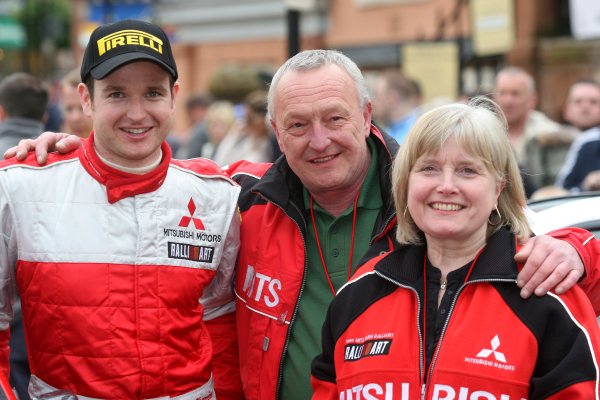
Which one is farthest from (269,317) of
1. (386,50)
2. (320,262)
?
(386,50)

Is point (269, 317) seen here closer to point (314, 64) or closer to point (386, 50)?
point (314, 64)

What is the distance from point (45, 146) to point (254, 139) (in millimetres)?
5913

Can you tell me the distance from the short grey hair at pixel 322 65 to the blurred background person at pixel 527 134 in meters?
4.52

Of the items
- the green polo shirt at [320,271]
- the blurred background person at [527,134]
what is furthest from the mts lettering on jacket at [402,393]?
the blurred background person at [527,134]

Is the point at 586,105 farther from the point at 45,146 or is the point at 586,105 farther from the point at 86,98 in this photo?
the point at 45,146

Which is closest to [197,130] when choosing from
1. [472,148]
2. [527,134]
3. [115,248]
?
[527,134]

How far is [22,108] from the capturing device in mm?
6223

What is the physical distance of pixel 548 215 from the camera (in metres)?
3.73

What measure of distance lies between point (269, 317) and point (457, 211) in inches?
39.0

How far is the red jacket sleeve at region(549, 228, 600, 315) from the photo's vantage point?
293 centimetres

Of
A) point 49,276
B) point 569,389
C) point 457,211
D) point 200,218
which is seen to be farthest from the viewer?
point 200,218

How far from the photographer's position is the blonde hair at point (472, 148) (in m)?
2.90

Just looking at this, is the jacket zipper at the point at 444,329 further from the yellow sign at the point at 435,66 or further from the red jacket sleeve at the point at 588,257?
the yellow sign at the point at 435,66

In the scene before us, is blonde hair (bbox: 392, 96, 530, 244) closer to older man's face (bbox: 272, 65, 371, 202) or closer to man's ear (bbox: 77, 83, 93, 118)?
older man's face (bbox: 272, 65, 371, 202)
